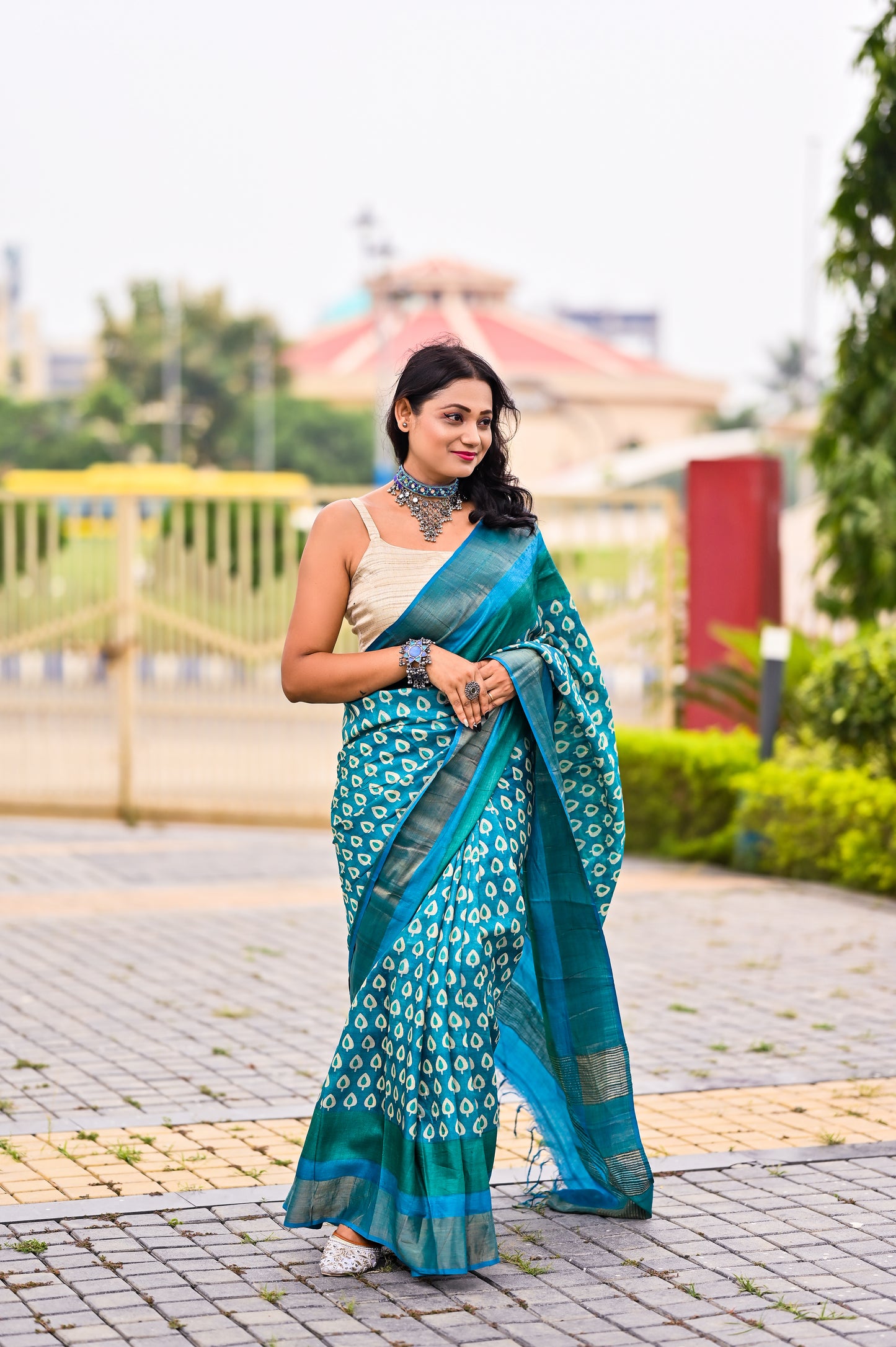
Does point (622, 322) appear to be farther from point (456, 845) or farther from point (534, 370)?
point (456, 845)

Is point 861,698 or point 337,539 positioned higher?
point 337,539

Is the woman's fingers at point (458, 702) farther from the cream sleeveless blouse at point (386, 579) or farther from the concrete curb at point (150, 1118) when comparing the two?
the concrete curb at point (150, 1118)

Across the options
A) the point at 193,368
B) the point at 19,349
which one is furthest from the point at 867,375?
the point at 19,349

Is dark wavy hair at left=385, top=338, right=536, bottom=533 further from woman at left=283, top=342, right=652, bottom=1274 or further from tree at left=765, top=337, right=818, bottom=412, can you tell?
tree at left=765, top=337, right=818, bottom=412

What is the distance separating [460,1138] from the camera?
3721 mm

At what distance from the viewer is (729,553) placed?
36.7 feet

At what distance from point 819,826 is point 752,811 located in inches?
22.5

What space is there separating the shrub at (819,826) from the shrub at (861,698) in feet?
0.55

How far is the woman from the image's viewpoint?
148 inches

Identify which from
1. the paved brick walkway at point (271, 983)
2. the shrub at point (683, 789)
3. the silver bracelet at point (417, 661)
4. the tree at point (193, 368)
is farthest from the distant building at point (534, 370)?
the silver bracelet at point (417, 661)

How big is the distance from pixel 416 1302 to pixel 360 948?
0.71 meters

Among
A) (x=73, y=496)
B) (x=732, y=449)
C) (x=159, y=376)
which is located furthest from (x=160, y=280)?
(x=73, y=496)

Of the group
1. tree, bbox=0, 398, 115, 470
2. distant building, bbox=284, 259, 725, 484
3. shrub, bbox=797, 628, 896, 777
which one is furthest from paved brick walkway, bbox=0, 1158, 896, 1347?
distant building, bbox=284, 259, 725, 484

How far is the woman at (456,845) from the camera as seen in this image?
12.3ft
